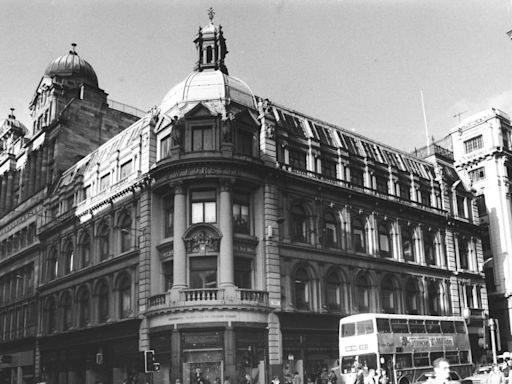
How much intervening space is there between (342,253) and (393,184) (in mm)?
10616

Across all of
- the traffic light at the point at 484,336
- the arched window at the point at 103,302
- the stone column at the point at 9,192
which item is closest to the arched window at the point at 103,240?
the arched window at the point at 103,302

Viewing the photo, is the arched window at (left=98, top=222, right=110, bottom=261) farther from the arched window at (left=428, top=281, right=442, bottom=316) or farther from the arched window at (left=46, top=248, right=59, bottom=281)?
the arched window at (left=428, top=281, right=442, bottom=316)

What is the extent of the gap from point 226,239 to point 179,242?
306 centimetres

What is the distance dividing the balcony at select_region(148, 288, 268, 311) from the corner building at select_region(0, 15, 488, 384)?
0.09 metres

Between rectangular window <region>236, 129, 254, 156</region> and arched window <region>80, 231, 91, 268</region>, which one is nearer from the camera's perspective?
rectangular window <region>236, 129, 254, 156</region>

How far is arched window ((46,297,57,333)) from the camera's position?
54844 mm

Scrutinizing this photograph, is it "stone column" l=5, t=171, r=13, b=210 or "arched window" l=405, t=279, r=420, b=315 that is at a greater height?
"stone column" l=5, t=171, r=13, b=210

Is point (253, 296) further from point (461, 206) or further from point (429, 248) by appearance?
point (461, 206)

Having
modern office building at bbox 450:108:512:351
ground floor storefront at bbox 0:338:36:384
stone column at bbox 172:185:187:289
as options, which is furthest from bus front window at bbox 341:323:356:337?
ground floor storefront at bbox 0:338:36:384

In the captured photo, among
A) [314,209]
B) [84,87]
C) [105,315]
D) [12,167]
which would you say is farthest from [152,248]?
[12,167]

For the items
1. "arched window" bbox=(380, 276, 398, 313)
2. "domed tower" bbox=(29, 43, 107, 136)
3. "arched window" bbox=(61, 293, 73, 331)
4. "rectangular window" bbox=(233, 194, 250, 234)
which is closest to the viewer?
"rectangular window" bbox=(233, 194, 250, 234)

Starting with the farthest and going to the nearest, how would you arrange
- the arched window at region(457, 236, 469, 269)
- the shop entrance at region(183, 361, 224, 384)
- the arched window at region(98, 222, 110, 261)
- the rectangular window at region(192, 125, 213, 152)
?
the arched window at region(457, 236, 469, 269) → the arched window at region(98, 222, 110, 261) → the rectangular window at region(192, 125, 213, 152) → the shop entrance at region(183, 361, 224, 384)

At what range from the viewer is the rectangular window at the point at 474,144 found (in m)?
67.8

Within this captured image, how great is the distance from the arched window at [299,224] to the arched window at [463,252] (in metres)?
20.7
